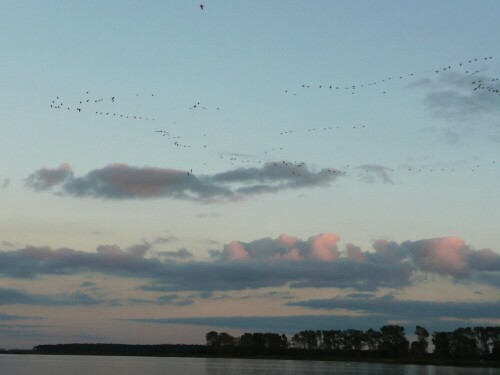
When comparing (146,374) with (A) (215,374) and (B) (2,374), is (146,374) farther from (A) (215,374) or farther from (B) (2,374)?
(B) (2,374)

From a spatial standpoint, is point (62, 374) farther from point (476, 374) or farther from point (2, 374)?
point (476, 374)

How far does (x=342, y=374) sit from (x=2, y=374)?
79312 millimetres

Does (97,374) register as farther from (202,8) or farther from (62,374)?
(202,8)

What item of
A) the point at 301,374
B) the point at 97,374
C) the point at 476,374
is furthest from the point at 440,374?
the point at 97,374

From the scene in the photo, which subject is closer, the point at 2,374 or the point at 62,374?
the point at 2,374

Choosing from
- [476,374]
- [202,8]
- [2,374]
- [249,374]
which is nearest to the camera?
[202,8]

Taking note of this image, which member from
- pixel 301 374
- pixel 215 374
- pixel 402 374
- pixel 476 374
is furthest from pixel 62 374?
pixel 476 374

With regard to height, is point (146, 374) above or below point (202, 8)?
below

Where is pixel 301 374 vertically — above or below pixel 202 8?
below

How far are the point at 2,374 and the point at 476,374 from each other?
11234cm

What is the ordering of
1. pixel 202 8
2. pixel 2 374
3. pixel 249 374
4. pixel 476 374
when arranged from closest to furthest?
pixel 202 8
pixel 2 374
pixel 249 374
pixel 476 374

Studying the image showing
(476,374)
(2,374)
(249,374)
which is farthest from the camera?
(476,374)

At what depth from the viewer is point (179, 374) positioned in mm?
176500

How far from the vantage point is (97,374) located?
175625 millimetres
